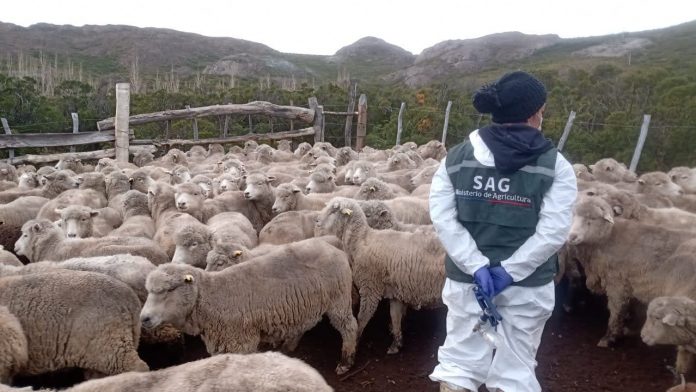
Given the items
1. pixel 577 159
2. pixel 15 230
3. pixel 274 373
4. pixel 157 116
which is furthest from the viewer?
pixel 157 116

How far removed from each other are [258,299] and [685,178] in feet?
25.9

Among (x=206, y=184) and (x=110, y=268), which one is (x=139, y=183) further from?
(x=110, y=268)

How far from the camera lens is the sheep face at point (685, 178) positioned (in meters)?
9.12

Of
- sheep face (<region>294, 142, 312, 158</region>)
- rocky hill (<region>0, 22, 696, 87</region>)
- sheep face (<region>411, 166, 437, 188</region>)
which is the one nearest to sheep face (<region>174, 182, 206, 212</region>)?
sheep face (<region>411, 166, 437, 188</region>)

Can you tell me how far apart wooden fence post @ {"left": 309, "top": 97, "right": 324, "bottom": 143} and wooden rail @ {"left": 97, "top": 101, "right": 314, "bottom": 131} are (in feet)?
0.65

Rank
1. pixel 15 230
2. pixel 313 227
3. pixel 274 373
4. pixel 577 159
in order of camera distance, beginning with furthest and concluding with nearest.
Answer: pixel 577 159, pixel 15 230, pixel 313 227, pixel 274 373

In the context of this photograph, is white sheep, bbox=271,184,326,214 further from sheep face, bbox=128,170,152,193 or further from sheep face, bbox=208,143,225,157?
sheep face, bbox=208,143,225,157

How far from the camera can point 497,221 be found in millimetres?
3121

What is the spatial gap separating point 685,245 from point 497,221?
3.31 metres

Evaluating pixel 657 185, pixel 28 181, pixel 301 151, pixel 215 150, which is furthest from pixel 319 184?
pixel 215 150

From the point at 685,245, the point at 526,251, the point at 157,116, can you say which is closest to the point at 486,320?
the point at 526,251

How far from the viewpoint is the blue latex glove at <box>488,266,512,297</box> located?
303 cm

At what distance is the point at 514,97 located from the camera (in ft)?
10.2

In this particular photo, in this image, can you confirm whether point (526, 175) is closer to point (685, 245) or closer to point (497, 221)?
point (497, 221)
